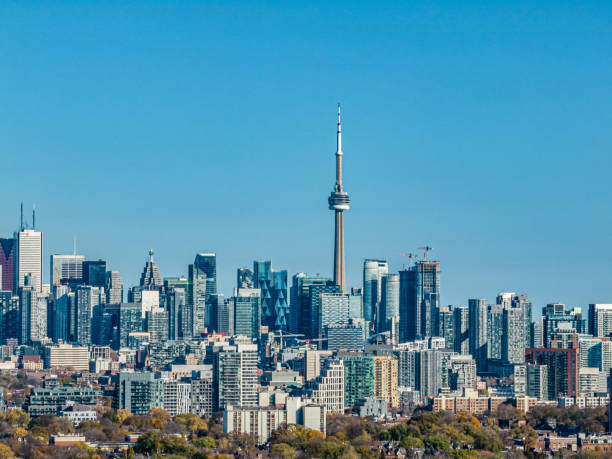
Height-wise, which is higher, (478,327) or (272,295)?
(272,295)

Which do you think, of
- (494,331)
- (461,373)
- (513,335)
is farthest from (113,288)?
(461,373)

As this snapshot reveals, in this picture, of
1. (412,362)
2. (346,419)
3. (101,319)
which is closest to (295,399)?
(346,419)

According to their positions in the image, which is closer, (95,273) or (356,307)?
(356,307)

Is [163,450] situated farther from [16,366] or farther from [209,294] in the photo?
[209,294]

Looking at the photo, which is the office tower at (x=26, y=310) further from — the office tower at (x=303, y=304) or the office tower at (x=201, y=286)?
the office tower at (x=303, y=304)

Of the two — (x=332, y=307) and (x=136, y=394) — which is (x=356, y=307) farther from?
(x=136, y=394)

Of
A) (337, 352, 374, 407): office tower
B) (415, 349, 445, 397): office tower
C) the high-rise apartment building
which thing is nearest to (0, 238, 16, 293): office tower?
the high-rise apartment building
